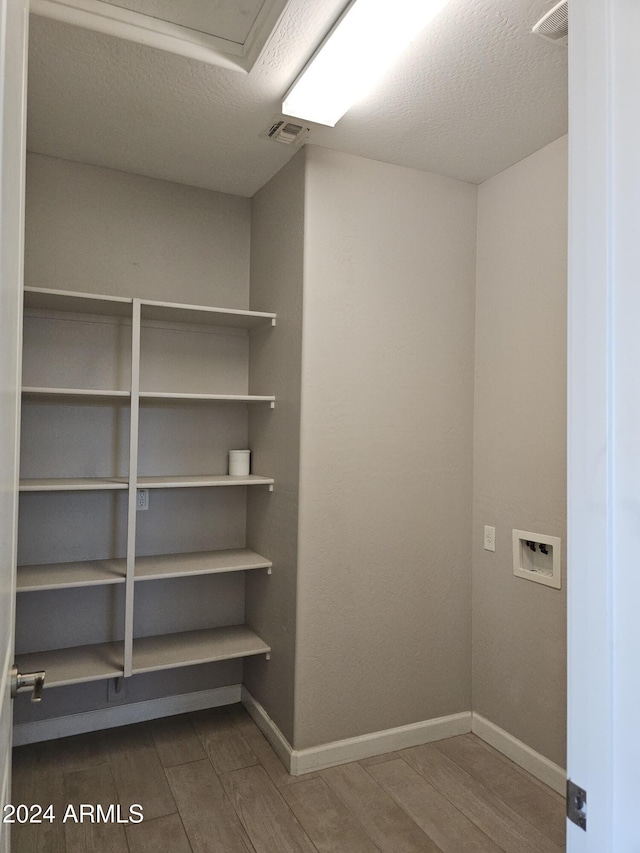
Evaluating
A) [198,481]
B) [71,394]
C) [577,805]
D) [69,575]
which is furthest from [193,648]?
[577,805]

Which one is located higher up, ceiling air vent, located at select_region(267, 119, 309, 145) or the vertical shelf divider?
ceiling air vent, located at select_region(267, 119, 309, 145)

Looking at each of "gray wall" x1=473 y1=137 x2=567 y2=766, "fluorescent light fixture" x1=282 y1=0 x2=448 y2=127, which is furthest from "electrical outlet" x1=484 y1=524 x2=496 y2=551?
"fluorescent light fixture" x1=282 y1=0 x2=448 y2=127

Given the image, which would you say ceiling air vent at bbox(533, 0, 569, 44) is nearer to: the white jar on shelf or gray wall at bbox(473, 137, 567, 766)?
gray wall at bbox(473, 137, 567, 766)

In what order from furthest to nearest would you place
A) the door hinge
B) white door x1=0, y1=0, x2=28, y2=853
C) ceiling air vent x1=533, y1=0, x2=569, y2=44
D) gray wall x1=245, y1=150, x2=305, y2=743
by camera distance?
gray wall x1=245, y1=150, x2=305, y2=743 < ceiling air vent x1=533, y1=0, x2=569, y2=44 < the door hinge < white door x1=0, y1=0, x2=28, y2=853

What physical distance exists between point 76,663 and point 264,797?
959mm

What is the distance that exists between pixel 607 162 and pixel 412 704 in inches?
98.6

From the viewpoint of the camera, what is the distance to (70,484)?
2.37m

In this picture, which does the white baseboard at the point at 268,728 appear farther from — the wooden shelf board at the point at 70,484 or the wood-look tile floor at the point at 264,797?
the wooden shelf board at the point at 70,484

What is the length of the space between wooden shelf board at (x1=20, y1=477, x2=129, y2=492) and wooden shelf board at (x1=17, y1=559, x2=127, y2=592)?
1.17 feet

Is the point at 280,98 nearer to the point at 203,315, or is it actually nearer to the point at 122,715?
the point at 203,315

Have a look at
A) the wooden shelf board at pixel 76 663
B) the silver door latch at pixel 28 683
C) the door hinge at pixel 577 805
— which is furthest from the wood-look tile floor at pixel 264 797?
the door hinge at pixel 577 805

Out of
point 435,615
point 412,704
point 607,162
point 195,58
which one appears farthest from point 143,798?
point 195,58

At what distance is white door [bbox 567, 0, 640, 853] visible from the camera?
0.75 meters

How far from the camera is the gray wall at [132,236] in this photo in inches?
106
